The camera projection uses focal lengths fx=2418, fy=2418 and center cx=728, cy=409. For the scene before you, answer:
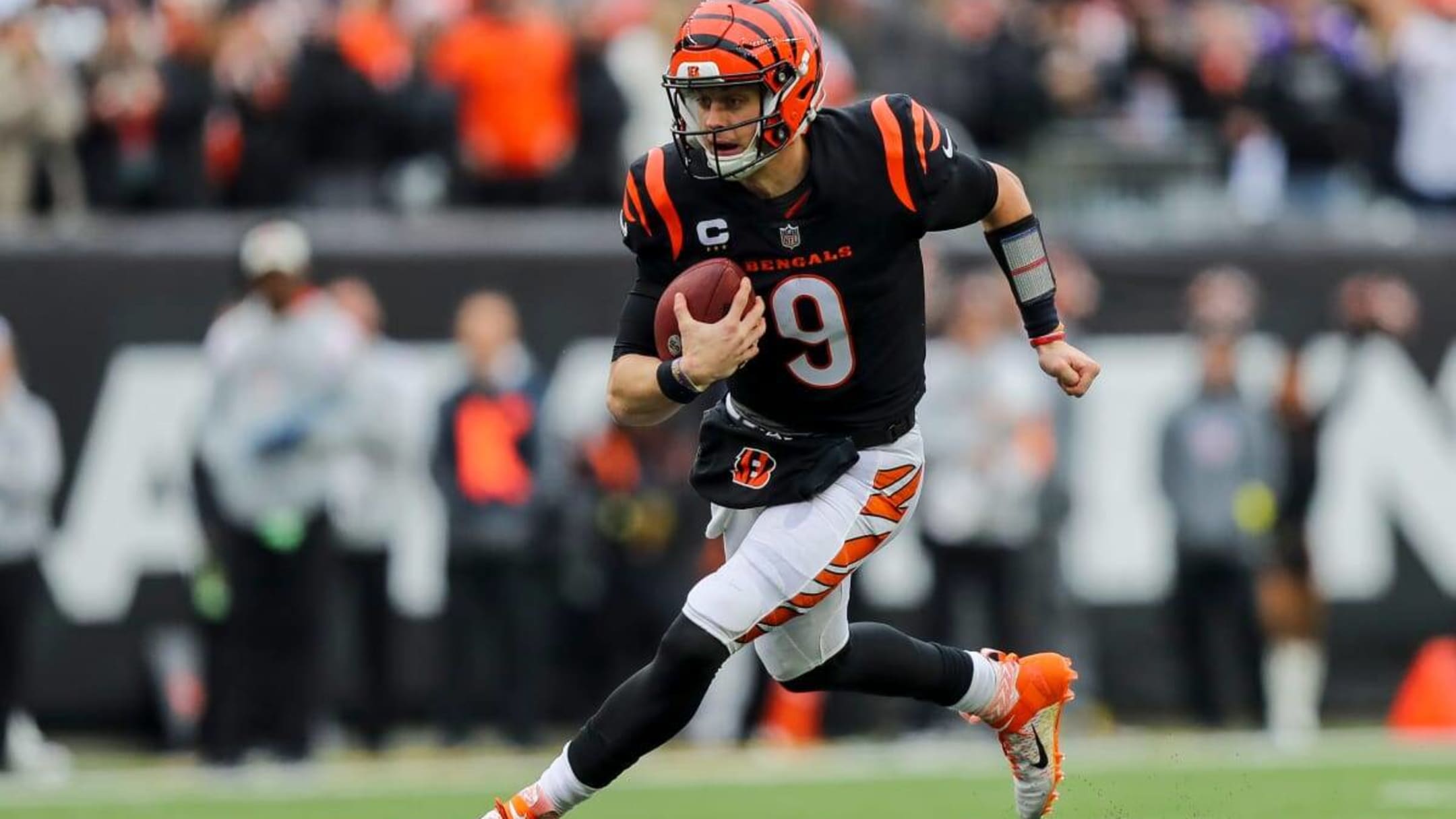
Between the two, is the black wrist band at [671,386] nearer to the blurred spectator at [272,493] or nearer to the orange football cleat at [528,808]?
the orange football cleat at [528,808]

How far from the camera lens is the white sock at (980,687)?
6.27 metres

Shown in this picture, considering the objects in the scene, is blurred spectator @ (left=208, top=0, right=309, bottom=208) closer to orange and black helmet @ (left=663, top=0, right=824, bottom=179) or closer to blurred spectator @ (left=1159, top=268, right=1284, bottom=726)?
blurred spectator @ (left=1159, top=268, right=1284, bottom=726)

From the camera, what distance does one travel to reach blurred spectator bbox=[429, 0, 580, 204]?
12.3 m

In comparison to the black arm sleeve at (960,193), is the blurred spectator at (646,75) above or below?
below

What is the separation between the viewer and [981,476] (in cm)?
1113

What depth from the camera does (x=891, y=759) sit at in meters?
10.2

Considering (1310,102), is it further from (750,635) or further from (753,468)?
(750,635)

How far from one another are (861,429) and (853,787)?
3.29m

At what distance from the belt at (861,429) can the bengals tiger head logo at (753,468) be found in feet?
0.27

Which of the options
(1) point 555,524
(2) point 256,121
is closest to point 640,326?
(1) point 555,524

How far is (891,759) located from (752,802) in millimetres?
1840

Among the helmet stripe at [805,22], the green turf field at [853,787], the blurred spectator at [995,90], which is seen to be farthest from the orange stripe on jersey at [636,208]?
the blurred spectator at [995,90]

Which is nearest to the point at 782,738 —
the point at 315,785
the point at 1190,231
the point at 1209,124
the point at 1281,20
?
the point at 315,785

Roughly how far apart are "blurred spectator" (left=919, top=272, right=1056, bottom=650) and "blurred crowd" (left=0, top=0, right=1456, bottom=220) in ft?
6.54
